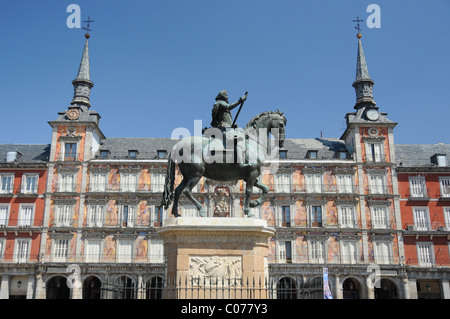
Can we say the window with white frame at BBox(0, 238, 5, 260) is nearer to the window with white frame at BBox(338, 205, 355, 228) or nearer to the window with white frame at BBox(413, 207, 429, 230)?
the window with white frame at BBox(338, 205, 355, 228)

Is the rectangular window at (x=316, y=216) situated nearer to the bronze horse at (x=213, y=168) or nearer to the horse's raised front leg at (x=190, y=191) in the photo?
the bronze horse at (x=213, y=168)

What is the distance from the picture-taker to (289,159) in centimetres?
4291

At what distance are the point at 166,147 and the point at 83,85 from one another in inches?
457

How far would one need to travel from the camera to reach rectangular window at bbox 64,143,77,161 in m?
41.8

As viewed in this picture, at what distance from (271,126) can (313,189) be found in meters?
31.9

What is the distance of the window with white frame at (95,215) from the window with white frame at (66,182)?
2.70 meters

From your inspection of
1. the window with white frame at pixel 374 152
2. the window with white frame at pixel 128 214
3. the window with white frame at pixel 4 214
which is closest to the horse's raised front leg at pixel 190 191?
the window with white frame at pixel 128 214

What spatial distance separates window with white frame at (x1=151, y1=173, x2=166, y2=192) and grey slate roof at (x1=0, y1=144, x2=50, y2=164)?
11.1 metres

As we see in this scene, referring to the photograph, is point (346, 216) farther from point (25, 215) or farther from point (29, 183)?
point (29, 183)

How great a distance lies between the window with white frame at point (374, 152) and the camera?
138ft

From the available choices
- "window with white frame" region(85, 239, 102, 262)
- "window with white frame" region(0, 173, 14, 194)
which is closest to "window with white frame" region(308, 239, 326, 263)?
"window with white frame" region(85, 239, 102, 262)

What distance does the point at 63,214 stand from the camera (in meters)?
40.4

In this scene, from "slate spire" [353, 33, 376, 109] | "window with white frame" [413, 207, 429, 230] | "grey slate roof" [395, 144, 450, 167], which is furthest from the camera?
"slate spire" [353, 33, 376, 109]
